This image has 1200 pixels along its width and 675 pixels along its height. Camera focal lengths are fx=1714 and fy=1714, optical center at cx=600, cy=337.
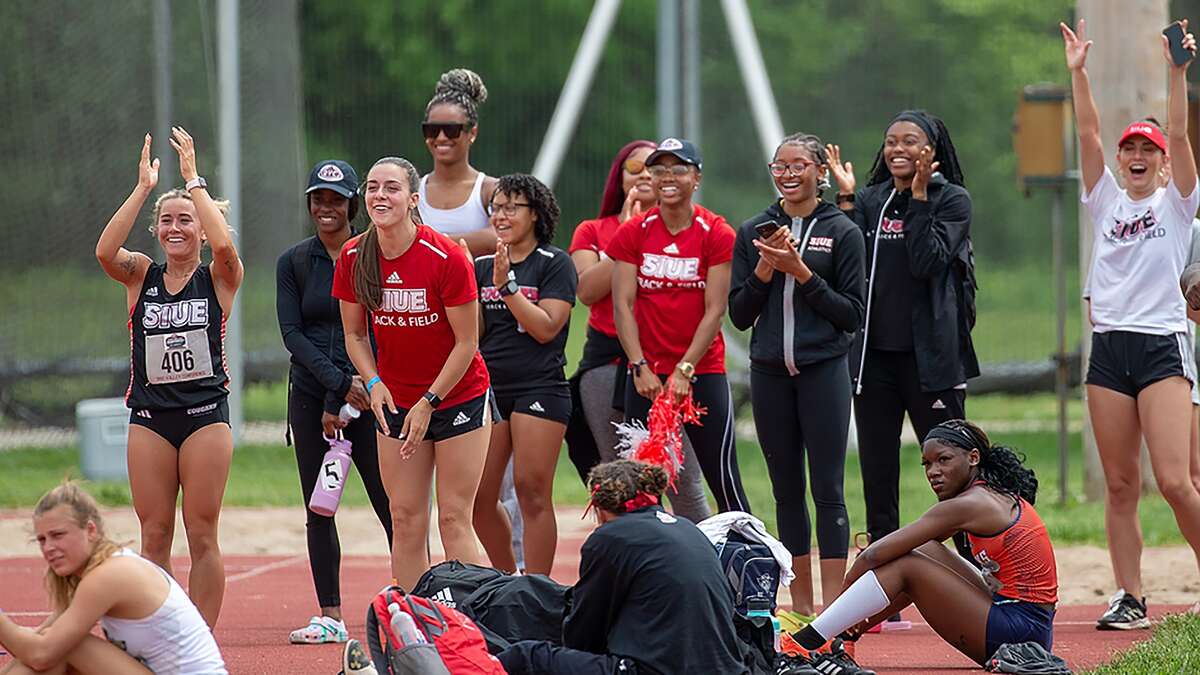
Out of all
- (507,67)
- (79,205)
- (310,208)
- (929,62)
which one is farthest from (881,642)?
(507,67)

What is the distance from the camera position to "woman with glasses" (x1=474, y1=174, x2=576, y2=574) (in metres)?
8.23

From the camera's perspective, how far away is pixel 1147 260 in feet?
26.4

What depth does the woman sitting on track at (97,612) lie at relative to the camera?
5425mm

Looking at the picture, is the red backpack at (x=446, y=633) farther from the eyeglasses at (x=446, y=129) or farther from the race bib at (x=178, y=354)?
the eyeglasses at (x=446, y=129)

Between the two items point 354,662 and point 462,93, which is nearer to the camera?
point 354,662

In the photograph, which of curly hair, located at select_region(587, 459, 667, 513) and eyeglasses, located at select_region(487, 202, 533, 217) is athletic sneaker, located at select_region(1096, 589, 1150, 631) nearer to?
curly hair, located at select_region(587, 459, 667, 513)

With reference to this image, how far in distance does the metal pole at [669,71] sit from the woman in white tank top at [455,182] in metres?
7.95

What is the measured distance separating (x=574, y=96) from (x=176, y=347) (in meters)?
10.3

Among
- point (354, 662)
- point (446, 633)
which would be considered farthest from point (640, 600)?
point (354, 662)

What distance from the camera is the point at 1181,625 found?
7.67 metres

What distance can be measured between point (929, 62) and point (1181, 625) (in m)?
13.0

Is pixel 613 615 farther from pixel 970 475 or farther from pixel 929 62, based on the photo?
pixel 929 62

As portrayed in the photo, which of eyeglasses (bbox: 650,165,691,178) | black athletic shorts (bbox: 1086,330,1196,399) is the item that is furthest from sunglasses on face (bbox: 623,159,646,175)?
black athletic shorts (bbox: 1086,330,1196,399)

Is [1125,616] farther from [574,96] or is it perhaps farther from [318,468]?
[574,96]
